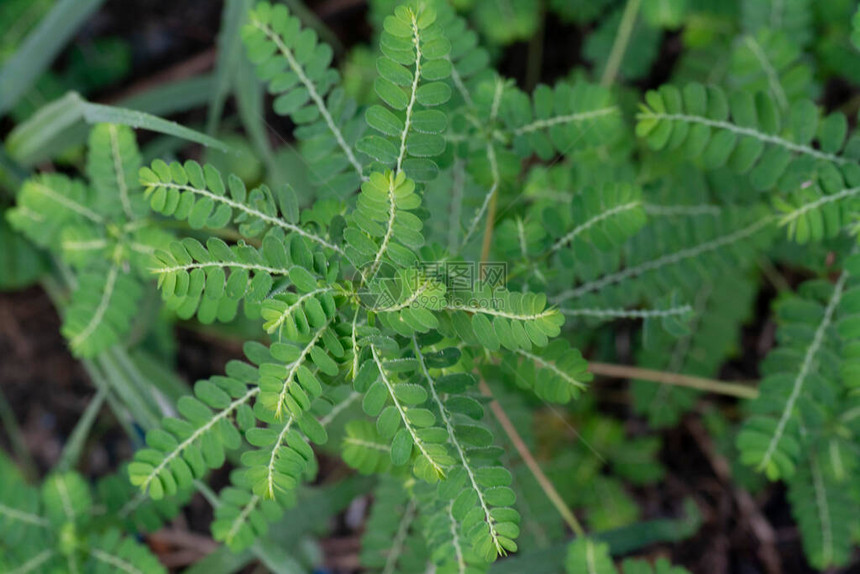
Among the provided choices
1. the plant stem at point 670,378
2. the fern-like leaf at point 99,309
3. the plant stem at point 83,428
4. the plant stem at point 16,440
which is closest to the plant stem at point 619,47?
the plant stem at point 670,378

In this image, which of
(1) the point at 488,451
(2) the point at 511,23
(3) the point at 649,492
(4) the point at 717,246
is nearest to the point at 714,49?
(2) the point at 511,23

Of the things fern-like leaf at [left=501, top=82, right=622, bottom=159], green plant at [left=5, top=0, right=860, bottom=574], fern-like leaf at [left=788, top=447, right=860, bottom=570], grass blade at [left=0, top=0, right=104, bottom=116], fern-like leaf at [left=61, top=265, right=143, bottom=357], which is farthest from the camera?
grass blade at [left=0, top=0, right=104, bottom=116]

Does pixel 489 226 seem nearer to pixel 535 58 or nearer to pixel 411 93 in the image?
pixel 411 93

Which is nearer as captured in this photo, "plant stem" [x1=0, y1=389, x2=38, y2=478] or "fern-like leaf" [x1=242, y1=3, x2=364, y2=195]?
"fern-like leaf" [x1=242, y1=3, x2=364, y2=195]

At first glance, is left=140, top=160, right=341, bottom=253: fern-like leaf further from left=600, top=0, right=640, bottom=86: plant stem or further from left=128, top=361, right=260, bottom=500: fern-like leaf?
left=600, top=0, right=640, bottom=86: plant stem

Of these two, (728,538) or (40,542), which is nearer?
(40,542)

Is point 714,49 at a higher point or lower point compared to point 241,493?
higher

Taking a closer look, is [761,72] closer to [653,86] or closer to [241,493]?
[653,86]

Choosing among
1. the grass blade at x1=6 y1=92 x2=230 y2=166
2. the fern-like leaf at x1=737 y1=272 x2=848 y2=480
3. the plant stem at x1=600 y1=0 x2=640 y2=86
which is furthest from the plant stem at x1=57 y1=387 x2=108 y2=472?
the plant stem at x1=600 y1=0 x2=640 y2=86
